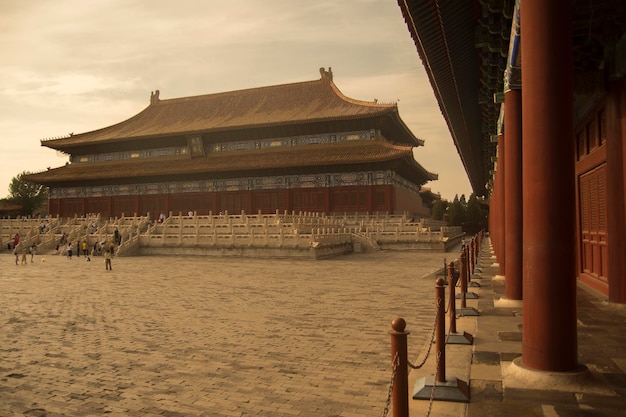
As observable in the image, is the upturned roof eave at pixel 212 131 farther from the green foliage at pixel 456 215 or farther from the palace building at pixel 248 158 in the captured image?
the green foliage at pixel 456 215

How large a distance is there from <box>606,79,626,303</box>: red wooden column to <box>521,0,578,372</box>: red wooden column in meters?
3.31

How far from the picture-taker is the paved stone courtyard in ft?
14.2

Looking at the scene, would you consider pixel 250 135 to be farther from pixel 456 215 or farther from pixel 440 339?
pixel 440 339

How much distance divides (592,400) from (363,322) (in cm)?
424

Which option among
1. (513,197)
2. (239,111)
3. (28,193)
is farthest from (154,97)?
(513,197)

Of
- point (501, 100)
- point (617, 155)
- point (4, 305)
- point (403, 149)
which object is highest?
point (403, 149)

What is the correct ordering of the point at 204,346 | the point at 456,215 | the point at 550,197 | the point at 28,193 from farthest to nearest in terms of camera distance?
1. the point at 28,193
2. the point at 456,215
3. the point at 204,346
4. the point at 550,197

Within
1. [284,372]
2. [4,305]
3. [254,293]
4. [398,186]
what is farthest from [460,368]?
[398,186]

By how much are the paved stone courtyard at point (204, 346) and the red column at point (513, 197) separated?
58.7 inches

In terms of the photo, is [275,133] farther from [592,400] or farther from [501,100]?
[592,400]

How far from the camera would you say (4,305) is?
9852mm

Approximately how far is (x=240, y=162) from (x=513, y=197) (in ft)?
98.9

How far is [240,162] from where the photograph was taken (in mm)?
37000

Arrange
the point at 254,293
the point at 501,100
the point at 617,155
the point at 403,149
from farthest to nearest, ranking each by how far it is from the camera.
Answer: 1. the point at 403,149
2. the point at 254,293
3. the point at 501,100
4. the point at 617,155
